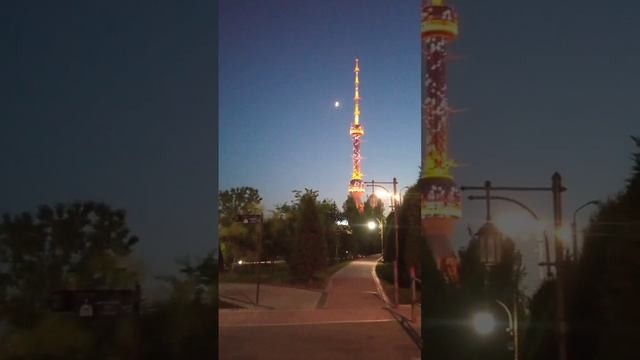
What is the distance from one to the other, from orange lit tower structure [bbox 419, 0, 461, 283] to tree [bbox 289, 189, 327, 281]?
195 centimetres

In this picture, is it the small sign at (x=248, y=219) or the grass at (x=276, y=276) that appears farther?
the grass at (x=276, y=276)

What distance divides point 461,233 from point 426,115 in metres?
0.55

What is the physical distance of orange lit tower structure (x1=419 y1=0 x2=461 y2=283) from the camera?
2.28 metres

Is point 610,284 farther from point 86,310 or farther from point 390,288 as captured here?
point 390,288

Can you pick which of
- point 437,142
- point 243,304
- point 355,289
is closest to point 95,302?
point 437,142

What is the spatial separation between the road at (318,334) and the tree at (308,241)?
0.47 metres

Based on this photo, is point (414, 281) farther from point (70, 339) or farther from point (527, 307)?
point (70, 339)

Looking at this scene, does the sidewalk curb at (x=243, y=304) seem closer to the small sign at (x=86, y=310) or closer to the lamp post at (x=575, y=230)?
the small sign at (x=86, y=310)

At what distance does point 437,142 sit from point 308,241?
2.90m

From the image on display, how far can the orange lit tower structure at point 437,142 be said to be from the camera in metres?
2.28

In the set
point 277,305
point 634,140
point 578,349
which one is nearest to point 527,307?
point 578,349

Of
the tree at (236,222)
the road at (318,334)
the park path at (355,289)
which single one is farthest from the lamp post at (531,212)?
the park path at (355,289)

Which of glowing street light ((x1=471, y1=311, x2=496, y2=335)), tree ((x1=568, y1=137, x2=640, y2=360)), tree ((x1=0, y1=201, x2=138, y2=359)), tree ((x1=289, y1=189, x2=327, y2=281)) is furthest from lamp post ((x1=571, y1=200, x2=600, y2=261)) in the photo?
tree ((x1=289, y1=189, x2=327, y2=281))

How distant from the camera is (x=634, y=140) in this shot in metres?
2.20
